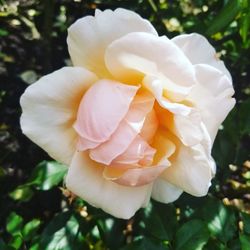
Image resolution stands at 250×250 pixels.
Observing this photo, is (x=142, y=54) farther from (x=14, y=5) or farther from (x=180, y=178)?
(x=14, y=5)

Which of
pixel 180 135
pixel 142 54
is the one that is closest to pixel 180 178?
pixel 180 135

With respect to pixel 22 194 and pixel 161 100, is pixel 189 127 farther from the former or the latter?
pixel 22 194

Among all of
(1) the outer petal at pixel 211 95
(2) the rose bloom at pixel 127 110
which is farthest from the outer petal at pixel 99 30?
(1) the outer petal at pixel 211 95

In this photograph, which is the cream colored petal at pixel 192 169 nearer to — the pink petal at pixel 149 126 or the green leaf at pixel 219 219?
the pink petal at pixel 149 126

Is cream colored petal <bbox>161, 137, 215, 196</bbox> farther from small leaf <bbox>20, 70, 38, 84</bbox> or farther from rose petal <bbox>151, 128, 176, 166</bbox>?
small leaf <bbox>20, 70, 38, 84</bbox>

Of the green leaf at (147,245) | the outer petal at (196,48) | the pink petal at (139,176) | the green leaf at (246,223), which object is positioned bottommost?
the green leaf at (147,245)

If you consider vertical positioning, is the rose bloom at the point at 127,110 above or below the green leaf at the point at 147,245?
above

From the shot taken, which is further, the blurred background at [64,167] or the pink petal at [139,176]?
the blurred background at [64,167]

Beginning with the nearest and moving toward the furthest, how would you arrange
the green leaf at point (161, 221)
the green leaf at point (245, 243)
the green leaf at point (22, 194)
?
the green leaf at point (245, 243), the green leaf at point (161, 221), the green leaf at point (22, 194)
